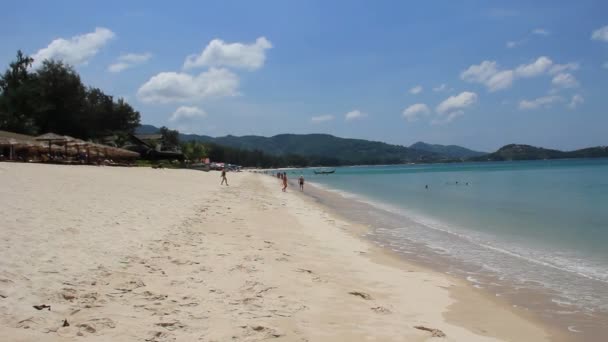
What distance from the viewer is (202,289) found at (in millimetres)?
5770

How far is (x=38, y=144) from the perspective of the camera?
27.0 meters

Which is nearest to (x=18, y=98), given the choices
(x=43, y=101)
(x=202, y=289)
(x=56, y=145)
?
(x=43, y=101)

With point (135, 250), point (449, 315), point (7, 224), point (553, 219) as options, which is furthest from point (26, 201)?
point (553, 219)

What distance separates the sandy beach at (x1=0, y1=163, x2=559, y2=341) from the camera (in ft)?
14.5

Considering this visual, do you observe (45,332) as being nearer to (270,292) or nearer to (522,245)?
(270,292)

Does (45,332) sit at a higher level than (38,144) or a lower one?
lower

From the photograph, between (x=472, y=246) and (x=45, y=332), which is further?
(x=472, y=246)

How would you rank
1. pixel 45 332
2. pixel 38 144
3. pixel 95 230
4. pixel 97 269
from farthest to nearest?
pixel 38 144, pixel 95 230, pixel 97 269, pixel 45 332

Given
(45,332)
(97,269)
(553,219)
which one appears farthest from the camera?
(553,219)

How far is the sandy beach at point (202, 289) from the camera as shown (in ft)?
14.5

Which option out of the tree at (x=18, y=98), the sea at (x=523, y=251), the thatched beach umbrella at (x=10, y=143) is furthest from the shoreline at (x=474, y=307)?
the tree at (x=18, y=98)

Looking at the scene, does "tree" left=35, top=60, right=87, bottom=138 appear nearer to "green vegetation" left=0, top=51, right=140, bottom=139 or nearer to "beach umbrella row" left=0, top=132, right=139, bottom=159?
"green vegetation" left=0, top=51, right=140, bottom=139

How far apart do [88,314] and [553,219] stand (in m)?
20.0

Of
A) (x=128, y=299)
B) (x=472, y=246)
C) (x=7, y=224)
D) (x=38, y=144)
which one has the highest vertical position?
(x=38, y=144)
